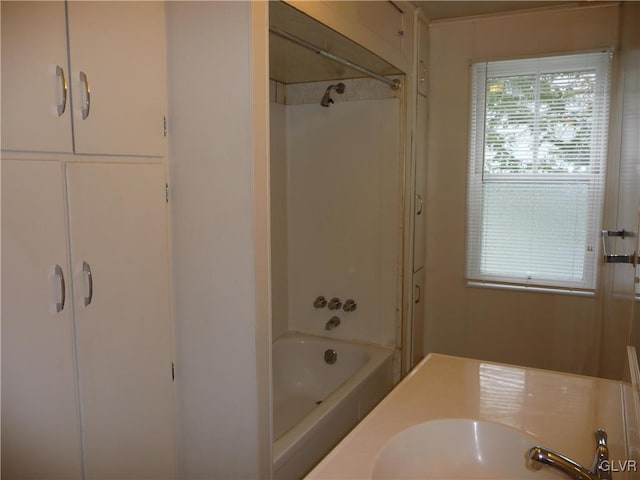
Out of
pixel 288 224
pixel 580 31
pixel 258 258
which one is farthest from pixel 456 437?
pixel 580 31

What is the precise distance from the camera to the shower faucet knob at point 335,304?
3.19 meters

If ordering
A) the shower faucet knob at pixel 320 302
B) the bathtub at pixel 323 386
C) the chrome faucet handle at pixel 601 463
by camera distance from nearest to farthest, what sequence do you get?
the chrome faucet handle at pixel 601 463 → the bathtub at pixel 323 386 → the shower faucet knob at pixel 320 302

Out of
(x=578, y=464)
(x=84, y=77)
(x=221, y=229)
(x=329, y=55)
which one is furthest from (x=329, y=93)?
(x=578, y=464)

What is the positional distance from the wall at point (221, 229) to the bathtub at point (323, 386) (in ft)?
1.45

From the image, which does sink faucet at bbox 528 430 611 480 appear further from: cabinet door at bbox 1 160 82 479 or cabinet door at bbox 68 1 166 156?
cabinet door at bbox 68 1 166 156

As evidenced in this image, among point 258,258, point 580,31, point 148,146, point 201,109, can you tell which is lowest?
point 258,258

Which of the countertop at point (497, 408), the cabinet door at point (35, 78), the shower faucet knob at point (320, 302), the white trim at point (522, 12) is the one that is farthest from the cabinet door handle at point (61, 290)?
the white trim at point (522, 12)

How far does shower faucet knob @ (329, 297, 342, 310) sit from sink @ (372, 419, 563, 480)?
1928mm

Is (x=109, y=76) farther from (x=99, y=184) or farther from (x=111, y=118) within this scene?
(x=99, y=184)

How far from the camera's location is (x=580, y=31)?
281cm

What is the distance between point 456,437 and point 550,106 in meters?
2.24

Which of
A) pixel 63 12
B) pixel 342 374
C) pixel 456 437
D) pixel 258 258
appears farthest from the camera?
pixel 342 374

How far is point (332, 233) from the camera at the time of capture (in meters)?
3.18

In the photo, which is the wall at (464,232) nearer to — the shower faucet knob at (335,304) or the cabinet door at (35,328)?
the shower faucet knob at (335,304)
